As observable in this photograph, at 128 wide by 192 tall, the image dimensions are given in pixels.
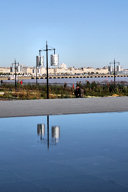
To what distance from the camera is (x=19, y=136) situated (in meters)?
9.14

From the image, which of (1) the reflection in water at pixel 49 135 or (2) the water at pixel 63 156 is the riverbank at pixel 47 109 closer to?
(2) the water at pixel 63 156

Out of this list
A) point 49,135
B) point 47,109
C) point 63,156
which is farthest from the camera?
point 47,109

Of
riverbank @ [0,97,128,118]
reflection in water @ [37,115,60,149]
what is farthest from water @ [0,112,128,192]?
riverbank @ [0,97,128,118]

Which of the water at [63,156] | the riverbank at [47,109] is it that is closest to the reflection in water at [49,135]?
the water at [63,156]

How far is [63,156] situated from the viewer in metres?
6.75

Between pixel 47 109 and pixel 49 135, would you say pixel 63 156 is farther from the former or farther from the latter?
pixel 47 109

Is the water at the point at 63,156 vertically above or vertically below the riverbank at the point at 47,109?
below

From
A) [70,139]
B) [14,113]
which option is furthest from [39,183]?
[14,113]

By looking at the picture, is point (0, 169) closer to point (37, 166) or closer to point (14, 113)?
point (37, 166)

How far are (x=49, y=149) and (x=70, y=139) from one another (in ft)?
4.27

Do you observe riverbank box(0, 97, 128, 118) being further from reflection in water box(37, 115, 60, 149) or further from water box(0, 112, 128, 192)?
reflection in water box(37, 115, 60, 149)

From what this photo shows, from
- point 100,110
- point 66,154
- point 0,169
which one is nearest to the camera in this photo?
point 0,169

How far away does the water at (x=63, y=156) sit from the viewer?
503 centimetres

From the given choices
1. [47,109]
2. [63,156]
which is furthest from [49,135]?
[47,109]
